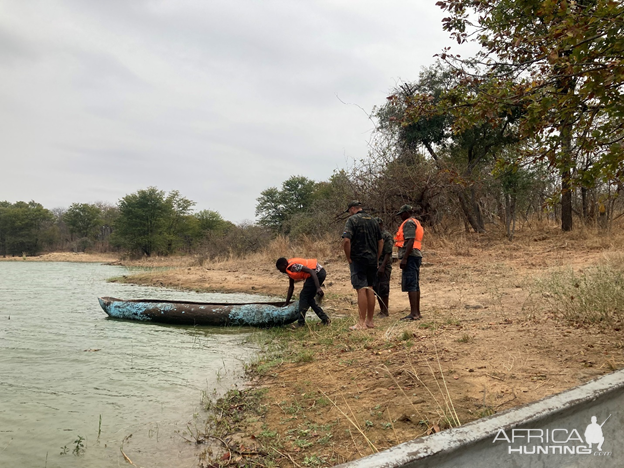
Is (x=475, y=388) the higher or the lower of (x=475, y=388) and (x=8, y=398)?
the higher

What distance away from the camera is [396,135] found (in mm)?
19719

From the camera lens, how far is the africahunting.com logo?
199 centimetres

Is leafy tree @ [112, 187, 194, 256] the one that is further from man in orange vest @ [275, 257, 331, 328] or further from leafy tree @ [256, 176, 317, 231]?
man in orange vest @ [275, 257, 331, 328]

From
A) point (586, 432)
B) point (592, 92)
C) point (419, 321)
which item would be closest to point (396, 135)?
point (419, 321)

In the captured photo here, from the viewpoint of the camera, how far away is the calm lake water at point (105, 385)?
13.3 ft

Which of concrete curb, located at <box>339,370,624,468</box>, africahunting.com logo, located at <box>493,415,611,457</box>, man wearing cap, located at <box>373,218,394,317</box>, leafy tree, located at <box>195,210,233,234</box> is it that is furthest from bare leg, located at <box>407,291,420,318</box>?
leafy tree, located at <box>195,210,233,234</box>

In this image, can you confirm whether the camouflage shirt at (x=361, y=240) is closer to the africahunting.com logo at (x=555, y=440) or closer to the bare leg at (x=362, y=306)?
the bare leg at (x=362, y=306)

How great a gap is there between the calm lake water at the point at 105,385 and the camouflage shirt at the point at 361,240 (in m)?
2.42

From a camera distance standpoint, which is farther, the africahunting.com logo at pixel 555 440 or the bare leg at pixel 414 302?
the bare leg at pixel 414 302

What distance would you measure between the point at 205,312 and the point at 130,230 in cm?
4595

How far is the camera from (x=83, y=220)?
72250 millimetres

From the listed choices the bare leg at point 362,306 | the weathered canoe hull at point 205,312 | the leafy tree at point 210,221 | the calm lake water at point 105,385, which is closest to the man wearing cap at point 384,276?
the bare leg at point 362,306

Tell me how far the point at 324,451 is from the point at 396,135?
17.7 m

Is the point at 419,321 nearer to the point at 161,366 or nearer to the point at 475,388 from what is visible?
the point at 475,388
